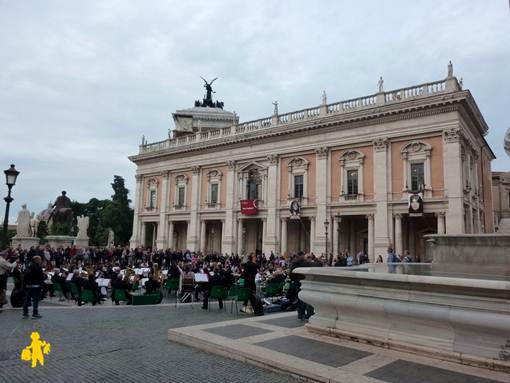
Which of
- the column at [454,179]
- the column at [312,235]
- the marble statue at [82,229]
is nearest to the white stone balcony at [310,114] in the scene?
the column at [454,179]

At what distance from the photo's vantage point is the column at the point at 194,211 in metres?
40.8

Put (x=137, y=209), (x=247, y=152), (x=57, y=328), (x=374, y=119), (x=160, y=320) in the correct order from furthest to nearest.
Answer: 1. (x=137, y=209)
2. (x=247, y=152)
3. (x=374, y=119)
4. (x=160, y=320)
5. (x=57, y=328)

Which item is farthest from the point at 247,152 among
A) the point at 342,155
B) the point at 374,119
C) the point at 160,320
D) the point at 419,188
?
the point at 160,320

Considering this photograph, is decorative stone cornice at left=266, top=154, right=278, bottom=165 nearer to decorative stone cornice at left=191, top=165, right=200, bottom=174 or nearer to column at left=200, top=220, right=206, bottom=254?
decorative stone cornice at left=191, top=165, right=200, bottom=174

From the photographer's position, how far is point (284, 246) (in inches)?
1351

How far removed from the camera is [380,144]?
3003 cm

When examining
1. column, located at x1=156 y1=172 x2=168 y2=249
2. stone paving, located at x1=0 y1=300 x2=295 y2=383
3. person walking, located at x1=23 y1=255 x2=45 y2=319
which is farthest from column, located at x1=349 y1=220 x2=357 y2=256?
person walking, located at x1=23 y1=255 x2=45 y2=319

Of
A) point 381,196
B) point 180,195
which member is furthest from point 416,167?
point 180,195

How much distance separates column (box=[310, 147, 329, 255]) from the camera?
3180 centimetres

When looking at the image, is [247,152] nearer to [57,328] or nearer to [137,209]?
[137,209]

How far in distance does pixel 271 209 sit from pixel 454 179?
49.2 ft

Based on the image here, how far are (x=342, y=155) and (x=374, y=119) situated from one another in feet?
12.5

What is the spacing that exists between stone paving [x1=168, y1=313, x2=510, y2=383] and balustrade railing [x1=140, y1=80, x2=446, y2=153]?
83.5ft

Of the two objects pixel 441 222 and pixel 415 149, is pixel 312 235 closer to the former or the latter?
pixel 441 222
